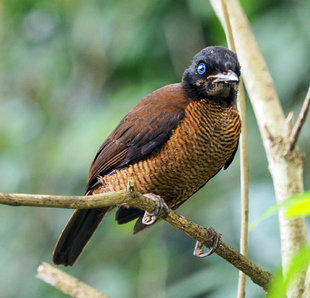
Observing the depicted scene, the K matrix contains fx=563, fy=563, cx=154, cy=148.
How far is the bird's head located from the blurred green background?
992 mm

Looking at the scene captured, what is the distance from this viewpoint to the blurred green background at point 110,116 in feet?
12.8

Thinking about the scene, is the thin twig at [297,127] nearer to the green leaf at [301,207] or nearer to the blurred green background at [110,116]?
the blurred green background at [110,116]

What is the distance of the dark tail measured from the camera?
126 inches

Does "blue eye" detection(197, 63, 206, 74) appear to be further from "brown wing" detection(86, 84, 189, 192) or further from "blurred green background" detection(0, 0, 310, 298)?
"blurred green background" detection(0, 0, 310, 298)

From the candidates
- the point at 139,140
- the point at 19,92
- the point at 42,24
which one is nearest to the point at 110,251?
the point at 139,140

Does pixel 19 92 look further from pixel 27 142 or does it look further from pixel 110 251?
pixel 110 251

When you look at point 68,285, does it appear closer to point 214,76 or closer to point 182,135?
point 182,135

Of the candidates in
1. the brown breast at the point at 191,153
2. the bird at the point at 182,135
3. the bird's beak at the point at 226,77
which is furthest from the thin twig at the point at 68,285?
the bird's beak at the point at 226,77

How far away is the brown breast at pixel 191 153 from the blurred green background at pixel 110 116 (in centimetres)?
84

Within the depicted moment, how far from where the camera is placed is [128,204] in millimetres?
1987

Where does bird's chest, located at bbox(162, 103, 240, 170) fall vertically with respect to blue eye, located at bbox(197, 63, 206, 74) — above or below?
below

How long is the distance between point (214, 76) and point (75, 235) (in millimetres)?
1225

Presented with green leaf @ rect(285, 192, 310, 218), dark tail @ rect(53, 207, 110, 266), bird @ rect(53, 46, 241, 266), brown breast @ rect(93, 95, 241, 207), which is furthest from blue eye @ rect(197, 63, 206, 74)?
green leaf @ rect(285, 192, 310, 218)

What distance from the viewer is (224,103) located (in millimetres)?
2938
